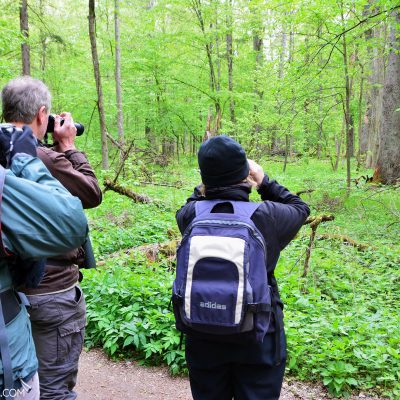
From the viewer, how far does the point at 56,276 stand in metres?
2.32

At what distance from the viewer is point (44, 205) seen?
1.28 metres

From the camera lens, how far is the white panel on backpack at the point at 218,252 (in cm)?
187

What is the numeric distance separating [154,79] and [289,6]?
37.1 feet

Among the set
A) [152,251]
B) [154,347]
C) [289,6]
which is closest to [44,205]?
[154,347]

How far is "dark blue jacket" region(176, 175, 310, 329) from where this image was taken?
6.63ft

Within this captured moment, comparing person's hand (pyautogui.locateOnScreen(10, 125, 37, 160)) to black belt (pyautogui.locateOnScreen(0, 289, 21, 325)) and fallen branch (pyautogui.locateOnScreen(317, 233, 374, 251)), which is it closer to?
black belt (pyautogui.locateOnScreen(0, 289, 21, 325))

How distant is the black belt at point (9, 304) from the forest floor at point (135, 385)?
254cm

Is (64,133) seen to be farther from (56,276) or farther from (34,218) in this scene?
(34,218)

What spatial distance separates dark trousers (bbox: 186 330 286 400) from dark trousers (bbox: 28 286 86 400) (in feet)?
2.44

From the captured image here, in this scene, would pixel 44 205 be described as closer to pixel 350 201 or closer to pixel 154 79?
pixel 350 201

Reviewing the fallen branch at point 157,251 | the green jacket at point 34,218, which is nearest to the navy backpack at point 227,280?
the green jacket at point 34,218

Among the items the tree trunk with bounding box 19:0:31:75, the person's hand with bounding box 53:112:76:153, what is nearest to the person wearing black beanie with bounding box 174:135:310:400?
the person's hand with bounding box 53:112:76:153

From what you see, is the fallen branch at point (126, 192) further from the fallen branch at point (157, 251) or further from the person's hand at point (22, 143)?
the person's hand at point (22, 143)

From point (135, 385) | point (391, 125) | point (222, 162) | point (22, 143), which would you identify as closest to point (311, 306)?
point (135, 385)
